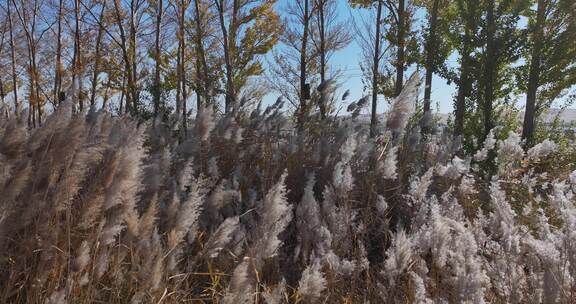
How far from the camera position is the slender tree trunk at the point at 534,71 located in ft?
42.8

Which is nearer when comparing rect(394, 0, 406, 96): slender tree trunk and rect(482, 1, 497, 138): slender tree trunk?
rect(482, 1, 497, 138): slender tree trunk

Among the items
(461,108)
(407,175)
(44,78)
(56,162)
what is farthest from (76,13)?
(56,162)

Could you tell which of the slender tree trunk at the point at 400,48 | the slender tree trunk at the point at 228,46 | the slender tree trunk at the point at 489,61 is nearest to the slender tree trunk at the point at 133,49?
the slender tree trunk at the point at 228,46

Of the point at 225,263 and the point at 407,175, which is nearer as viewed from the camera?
the point at 225,263

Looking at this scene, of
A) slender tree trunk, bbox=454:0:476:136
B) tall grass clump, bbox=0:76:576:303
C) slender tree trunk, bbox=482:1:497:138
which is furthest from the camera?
slender tree trunk, bbox=454:0:476:136

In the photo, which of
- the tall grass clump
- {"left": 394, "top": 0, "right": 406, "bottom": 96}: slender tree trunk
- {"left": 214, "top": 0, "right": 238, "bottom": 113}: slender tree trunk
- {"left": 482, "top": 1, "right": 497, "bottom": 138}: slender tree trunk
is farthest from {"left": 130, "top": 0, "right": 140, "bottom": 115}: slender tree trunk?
the tall grass clump

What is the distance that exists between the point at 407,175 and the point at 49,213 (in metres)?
3.07

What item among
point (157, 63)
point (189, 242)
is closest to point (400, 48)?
point (157, 63)

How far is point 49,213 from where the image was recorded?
1.56 meters

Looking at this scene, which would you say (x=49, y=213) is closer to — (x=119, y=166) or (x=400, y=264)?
(x=119, y=166)

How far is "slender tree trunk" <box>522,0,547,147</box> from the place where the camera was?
13.0 m

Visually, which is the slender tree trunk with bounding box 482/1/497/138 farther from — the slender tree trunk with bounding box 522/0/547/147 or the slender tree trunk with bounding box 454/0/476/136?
the slender tree trunk with bounding box 522/0/547/147

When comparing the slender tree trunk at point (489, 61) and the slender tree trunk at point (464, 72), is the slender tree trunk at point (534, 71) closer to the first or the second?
the slender tree trunk at point (464, 72)

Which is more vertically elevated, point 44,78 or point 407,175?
point 44,78
